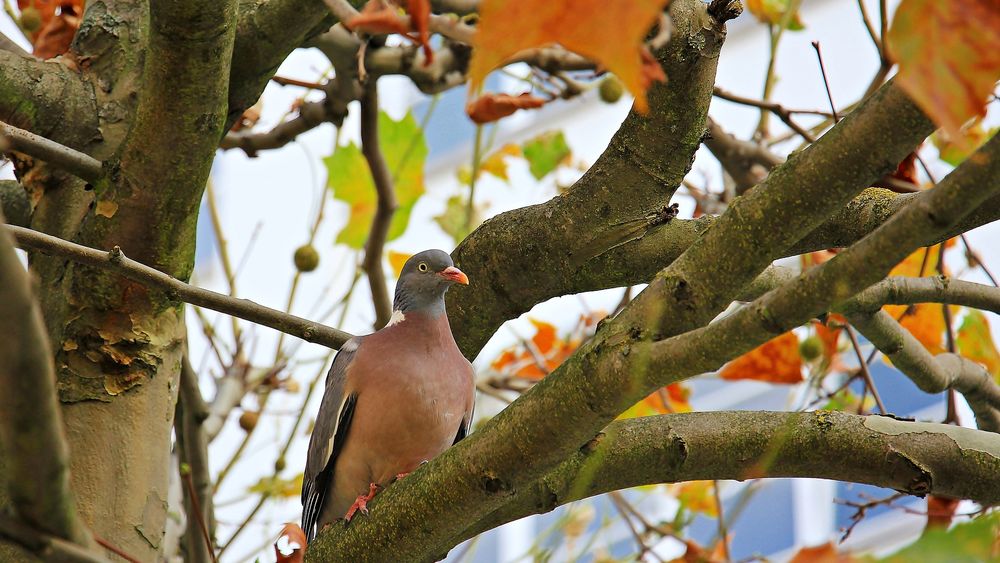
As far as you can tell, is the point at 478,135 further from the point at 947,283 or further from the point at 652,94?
the point at 947,283

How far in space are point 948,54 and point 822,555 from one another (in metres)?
0.36

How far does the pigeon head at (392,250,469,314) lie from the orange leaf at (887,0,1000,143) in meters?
1.88

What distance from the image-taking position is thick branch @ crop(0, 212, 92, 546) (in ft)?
2.70

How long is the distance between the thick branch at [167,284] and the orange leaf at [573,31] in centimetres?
106

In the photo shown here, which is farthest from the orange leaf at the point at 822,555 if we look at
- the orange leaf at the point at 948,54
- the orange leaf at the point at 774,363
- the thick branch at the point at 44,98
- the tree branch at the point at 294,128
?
the orange leaf at the point at 774,363

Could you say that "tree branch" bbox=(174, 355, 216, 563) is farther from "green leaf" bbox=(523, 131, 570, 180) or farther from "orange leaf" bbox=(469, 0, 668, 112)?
"green leaf" bbox=(523, 131, 570, 180)

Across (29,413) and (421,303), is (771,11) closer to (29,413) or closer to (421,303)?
(421,303)

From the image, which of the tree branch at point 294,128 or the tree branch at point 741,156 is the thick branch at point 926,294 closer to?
the tree branch at point 741,156

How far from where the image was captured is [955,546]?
618 millimetres

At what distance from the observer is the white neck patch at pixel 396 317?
2.66 m

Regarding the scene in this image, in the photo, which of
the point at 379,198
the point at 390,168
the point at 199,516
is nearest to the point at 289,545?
the point at 199,516

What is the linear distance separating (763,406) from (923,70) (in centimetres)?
606

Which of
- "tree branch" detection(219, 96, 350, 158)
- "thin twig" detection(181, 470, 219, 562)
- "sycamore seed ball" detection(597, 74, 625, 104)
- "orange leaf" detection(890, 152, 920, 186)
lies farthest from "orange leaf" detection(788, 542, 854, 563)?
"sycamore seed ball" detection(597, 74, 625, 104)

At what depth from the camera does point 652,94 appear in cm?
180
